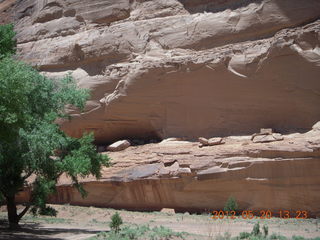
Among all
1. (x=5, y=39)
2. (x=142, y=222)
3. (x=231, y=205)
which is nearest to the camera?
(x=5, y=39)

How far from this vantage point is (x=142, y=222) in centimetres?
1675

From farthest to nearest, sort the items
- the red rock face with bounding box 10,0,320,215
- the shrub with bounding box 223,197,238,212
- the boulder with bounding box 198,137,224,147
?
the boulder with bounding box 198,137,224,147, the red rock face with bounding box 10,0,320,215, the shrub with bounding box 223,197,238,212

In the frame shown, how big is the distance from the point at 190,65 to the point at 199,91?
1236 mm

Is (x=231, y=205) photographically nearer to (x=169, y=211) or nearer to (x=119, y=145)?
(x=169, y=211)

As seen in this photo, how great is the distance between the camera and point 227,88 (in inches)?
794

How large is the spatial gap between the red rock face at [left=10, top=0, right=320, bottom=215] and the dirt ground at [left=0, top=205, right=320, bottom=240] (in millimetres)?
1073

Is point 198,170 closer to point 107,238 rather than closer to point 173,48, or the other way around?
point 173,48

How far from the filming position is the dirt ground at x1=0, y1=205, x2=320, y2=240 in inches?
500

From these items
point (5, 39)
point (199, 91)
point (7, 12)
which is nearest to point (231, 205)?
point (199, 91)

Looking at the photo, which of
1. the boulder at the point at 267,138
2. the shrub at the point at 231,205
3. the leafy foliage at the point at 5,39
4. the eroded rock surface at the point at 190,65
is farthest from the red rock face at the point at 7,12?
the shrub at the point at 231,205

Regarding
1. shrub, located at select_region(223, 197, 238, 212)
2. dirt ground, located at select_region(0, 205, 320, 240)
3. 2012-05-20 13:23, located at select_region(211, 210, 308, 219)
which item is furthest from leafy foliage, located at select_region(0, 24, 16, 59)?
shrub, located at select_region(223, 197, 238, 212)

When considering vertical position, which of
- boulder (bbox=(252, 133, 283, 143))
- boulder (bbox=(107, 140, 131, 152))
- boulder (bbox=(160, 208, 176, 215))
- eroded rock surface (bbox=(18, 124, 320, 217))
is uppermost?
boulder (bbox=(107, 140, 131, 152))

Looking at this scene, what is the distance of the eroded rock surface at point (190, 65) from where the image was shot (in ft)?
62.9

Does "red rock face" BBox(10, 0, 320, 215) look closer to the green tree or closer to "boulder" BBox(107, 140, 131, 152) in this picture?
"boulder" BBox(107, 140, 131, 152)
